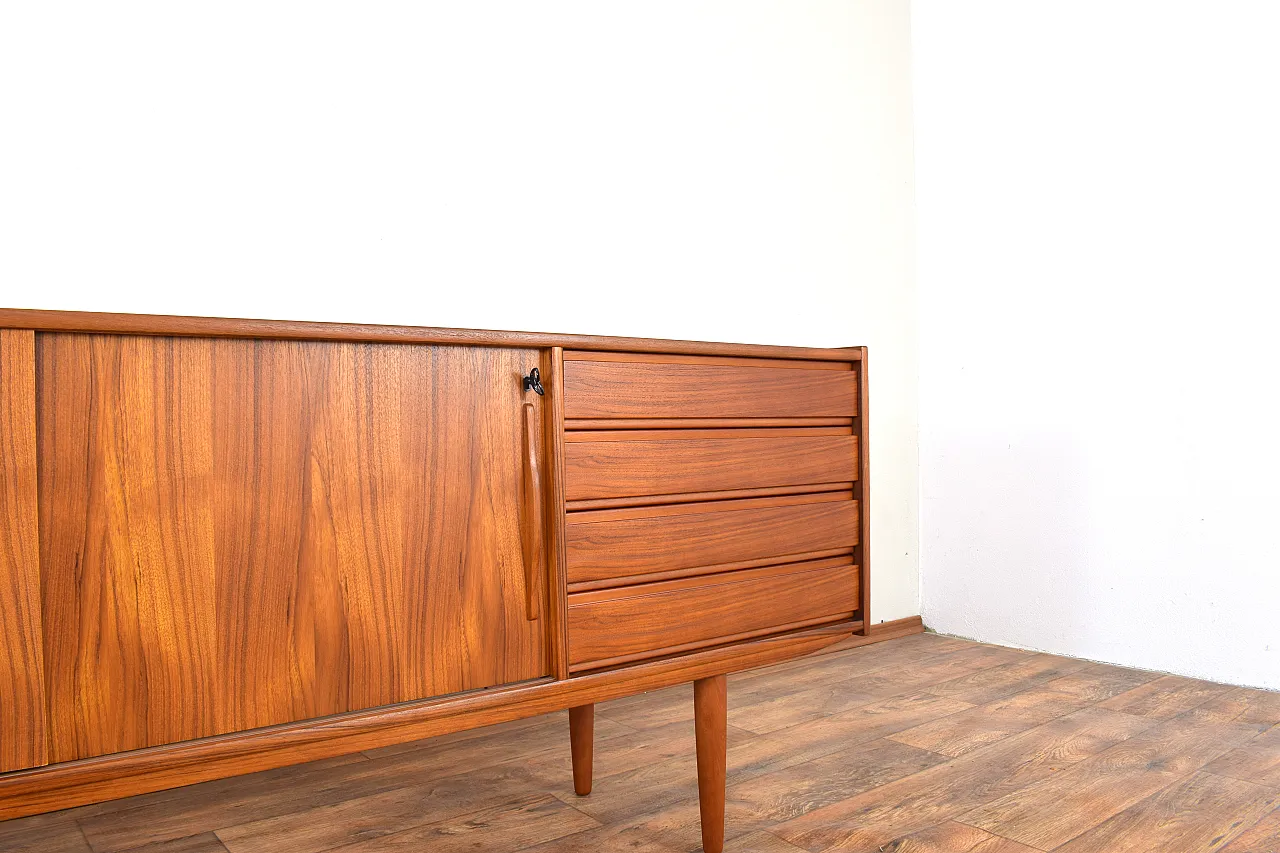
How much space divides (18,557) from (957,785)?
1.53m

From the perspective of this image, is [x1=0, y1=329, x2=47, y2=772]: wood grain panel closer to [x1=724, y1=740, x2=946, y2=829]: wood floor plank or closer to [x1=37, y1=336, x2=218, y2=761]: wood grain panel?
[x1=37, y1=336, x2=218, y2=761]: wood grain panel

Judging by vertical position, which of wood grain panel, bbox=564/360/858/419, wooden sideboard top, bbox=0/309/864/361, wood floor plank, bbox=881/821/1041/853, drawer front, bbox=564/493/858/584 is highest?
wooden sideboard top, bbox=0/309/864/361

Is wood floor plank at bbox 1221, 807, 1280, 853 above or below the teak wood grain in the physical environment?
below

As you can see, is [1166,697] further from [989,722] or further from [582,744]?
[582,744]

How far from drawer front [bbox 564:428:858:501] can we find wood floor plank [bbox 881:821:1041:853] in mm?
577

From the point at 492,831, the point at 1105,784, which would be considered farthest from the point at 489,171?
the point at 1105,784

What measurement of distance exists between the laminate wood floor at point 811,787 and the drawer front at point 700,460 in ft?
1.94

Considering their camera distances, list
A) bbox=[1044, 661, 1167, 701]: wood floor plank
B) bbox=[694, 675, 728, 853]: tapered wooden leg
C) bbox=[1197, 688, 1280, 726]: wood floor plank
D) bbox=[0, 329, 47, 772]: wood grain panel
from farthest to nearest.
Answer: bbox=[1044, 661, 1167, 701]: wood floor plank, bbox=[1197, 688, 1280, 726]: wood floor plank, bbox=[694, 675, 728, 853]: tapered wooden leg, bbox=[0, 329, 47, 772]: wood grain panel

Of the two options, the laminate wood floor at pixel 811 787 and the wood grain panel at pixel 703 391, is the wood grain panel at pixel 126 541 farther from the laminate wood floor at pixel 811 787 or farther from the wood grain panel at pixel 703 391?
the laminate wood floor at pixel 811 787

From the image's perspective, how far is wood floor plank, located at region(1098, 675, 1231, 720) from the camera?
2.19m

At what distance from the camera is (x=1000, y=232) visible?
2906 millimetres

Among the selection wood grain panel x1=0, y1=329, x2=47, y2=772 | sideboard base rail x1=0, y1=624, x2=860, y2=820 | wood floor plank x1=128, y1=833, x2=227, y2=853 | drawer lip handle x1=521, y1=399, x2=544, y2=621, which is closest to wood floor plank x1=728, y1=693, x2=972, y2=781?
sideboard base rail x1=0, y1=624, x2=860, y2=820

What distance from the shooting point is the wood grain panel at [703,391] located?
126 centimetres

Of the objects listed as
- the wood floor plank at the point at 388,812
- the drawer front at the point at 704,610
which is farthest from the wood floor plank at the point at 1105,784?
the wood floor plank at the point at 388,812
